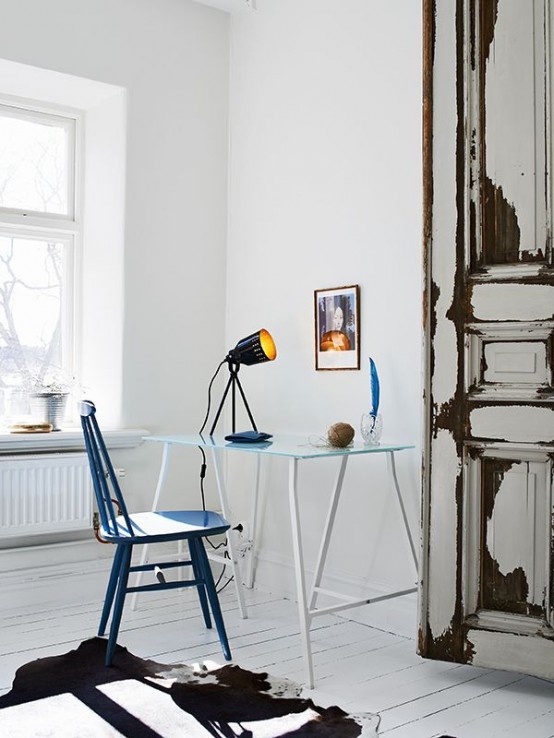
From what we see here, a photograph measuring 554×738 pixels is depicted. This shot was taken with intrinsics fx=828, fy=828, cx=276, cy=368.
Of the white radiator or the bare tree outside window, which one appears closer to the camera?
the white radiator

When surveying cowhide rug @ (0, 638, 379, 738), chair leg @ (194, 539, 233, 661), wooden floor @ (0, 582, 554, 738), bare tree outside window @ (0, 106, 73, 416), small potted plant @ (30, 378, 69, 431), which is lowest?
wooden floor @ (0, 582, 554, 738)

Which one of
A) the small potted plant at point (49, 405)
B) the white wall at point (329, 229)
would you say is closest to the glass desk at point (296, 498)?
the white wall at point (329, 229)

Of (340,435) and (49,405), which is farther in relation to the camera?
(49,405)

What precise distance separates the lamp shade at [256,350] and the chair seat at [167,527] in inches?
28.2

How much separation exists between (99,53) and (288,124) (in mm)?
938

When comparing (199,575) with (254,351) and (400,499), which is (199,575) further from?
(254,351)

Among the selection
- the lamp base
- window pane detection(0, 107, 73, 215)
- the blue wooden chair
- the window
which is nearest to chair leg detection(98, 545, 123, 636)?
the blue wooden chair

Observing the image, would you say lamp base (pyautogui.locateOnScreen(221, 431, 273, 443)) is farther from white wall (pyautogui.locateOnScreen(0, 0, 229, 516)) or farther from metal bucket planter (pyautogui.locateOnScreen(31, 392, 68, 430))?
metal bucket planter (pyautogui.locateOnScreen(31, 392, 68, 430))

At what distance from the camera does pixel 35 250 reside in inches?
160

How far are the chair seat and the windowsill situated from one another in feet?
2.11

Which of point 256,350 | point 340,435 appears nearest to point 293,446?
point 340,435

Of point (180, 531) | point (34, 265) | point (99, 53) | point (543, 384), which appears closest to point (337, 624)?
point (180, 531)

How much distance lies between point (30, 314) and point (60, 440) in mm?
695

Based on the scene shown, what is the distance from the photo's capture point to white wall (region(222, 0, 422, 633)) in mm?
3318
